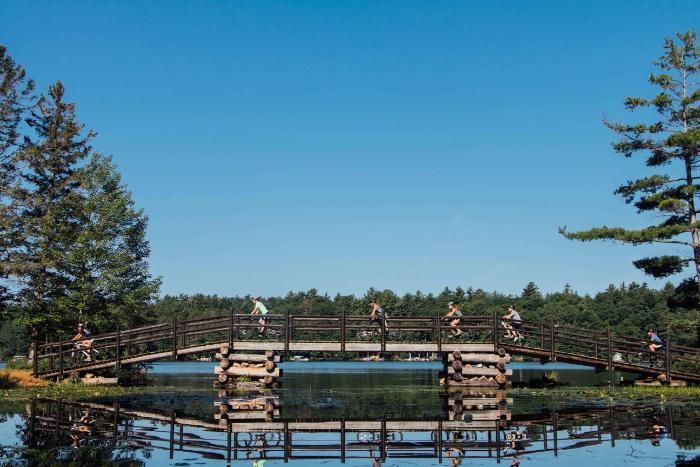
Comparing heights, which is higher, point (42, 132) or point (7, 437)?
point (42, 132)

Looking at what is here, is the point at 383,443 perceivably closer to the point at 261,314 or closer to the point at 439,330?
the point at 439,330

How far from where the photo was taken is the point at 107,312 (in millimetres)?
40000

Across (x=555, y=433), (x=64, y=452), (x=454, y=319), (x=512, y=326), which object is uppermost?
(x=454, y=319)

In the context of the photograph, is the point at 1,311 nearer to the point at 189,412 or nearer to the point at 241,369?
the point at 241,369

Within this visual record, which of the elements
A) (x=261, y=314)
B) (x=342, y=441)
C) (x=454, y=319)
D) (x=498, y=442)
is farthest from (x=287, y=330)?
(x=498, y=442)

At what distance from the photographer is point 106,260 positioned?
41781 mm

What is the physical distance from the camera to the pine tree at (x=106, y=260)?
128ft

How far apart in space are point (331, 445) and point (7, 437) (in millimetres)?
6197

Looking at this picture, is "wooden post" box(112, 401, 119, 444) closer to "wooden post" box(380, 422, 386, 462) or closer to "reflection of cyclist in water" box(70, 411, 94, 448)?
"reflection of cyclist in water" box(70, 411, 94, 448)

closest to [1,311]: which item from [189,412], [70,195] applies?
Result: [70,195]

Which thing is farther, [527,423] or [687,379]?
[687,379]

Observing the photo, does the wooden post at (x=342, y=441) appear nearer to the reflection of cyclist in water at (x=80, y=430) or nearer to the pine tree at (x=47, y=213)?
the reflection of cyclist in water at (x=80, y=430)

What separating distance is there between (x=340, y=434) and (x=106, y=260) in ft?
100

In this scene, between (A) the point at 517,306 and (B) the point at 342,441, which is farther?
(A) the point at 517,306
